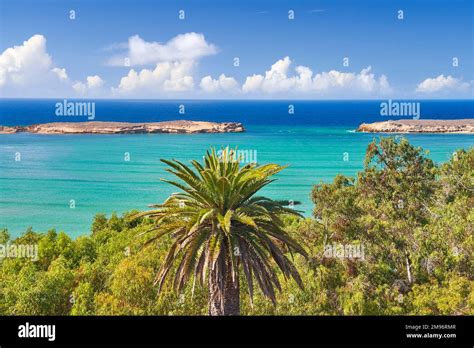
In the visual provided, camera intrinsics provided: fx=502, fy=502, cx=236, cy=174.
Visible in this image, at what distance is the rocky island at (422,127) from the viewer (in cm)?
10756

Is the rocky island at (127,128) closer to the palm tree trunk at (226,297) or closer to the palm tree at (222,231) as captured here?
the palm tree at (222,231)

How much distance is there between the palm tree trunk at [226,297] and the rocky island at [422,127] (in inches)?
4079

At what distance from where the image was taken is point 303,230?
67.9ft

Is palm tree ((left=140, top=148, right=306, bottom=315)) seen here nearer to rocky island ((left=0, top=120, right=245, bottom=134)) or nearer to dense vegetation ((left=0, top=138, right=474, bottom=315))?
dense vegetation ((left=0, top=138, right=474, bottom=315))

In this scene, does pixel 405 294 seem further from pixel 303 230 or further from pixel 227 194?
pixel 227 194

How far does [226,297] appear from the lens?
36.7 ft

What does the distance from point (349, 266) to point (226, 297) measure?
26.4 ft

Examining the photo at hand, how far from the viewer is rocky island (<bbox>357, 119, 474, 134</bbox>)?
353 feet

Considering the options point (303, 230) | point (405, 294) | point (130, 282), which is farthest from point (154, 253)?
point (405, 294)

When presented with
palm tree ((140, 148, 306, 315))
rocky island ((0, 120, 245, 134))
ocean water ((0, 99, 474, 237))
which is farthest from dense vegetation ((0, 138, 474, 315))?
rocky island ((0, 120, 245, 134))

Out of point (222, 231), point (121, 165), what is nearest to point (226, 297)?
point (222, 231)

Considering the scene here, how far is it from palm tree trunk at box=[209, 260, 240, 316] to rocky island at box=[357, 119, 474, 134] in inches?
4079

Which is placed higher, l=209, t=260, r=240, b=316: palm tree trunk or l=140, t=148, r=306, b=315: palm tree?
l=140, t=148, r=306, b=315: palm tree

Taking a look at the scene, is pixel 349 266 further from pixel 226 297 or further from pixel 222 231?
pixel 222 231
